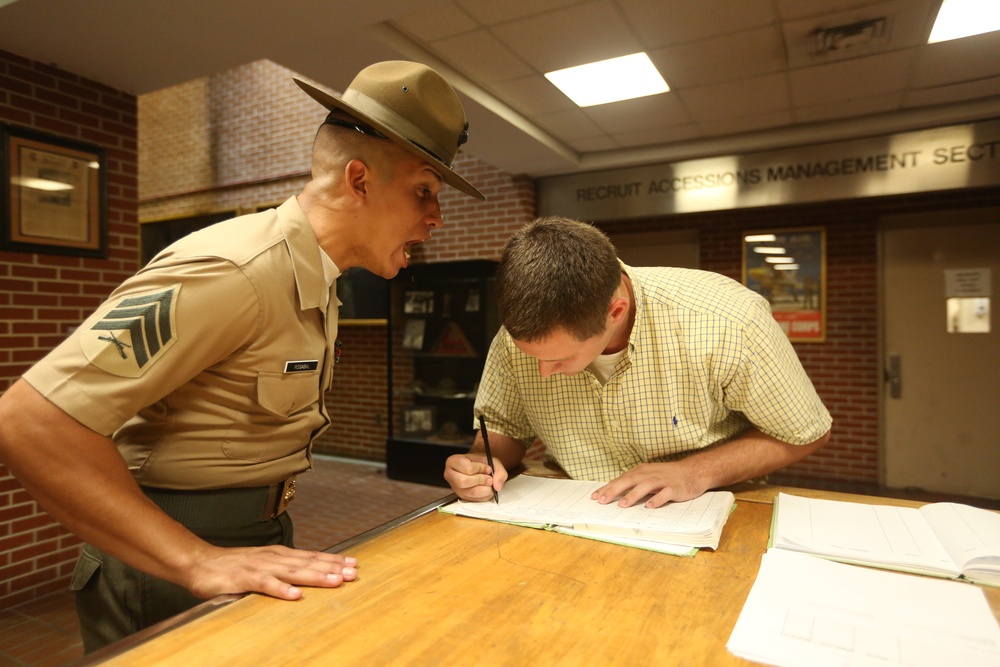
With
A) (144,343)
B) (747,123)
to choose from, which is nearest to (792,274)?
(747,123)

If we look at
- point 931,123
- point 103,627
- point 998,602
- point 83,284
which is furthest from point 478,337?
point 998,602

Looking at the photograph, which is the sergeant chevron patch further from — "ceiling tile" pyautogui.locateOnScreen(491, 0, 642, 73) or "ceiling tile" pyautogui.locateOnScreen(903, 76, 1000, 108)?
"ceiling tile" pyautogui.locateOnScreen(903, 76, 1000, 108)

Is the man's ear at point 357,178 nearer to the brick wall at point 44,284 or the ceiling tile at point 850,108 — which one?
the brick wall at point 44,284

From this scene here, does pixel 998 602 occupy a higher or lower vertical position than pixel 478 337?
lower

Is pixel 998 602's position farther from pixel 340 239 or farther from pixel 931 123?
pixel 931 123

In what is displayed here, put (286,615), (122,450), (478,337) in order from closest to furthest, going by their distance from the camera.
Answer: (286,615)
(122,450)
(478,337)

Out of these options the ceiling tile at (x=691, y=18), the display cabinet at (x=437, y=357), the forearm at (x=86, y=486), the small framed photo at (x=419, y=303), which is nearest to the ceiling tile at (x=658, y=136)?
the ceiling tile at (x=691, y=18)

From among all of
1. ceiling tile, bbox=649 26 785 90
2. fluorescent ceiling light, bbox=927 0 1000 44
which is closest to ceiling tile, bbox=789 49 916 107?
fluorescent ceiling light, bbox=927 0 1000 44

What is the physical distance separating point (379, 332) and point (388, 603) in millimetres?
5568

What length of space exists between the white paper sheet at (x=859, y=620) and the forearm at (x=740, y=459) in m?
0.40

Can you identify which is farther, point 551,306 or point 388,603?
point 551,306

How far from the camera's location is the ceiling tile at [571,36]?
3.08 metres

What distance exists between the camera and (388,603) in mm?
851

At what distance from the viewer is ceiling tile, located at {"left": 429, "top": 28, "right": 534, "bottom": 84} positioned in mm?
3359
